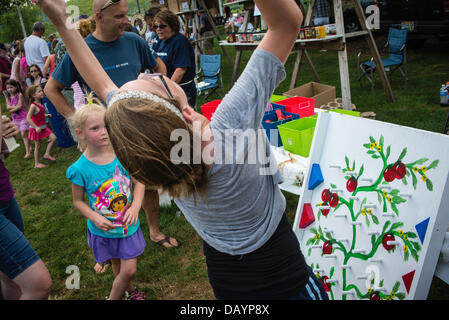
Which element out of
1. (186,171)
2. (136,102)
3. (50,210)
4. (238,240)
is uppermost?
(136,102)

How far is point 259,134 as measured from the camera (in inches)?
41.3

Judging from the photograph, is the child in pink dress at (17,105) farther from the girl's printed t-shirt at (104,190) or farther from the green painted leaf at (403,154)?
the green painted leaf at (403,154)

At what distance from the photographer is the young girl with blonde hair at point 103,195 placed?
7.44 ft

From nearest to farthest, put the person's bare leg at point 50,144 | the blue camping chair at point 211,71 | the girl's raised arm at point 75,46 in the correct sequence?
the girl's raised arm at point 75,46 → the person's bare leg at point 50,144 → the blue camping chair at point 211,71

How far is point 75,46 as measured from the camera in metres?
1.44

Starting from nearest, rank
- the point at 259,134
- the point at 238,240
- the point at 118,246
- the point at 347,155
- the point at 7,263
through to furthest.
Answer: the point at 259,134, the point at 238,240, the point at 7,263, the point at 347,155, the point at 118,246

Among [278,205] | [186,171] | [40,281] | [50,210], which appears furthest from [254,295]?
[50,210]

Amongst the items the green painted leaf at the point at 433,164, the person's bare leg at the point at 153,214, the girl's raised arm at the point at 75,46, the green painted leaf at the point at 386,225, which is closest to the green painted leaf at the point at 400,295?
the green painted leaf at the point at 386,225

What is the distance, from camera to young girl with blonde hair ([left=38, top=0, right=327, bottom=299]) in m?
0.93

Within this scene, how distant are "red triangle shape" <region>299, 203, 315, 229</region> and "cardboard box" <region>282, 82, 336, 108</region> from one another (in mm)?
2123

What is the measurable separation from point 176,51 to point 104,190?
276cm

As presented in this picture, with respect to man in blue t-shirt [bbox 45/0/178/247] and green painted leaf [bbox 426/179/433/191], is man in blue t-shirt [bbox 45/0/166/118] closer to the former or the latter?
man in blue t-shirt [bbox 45/0/178/247]
